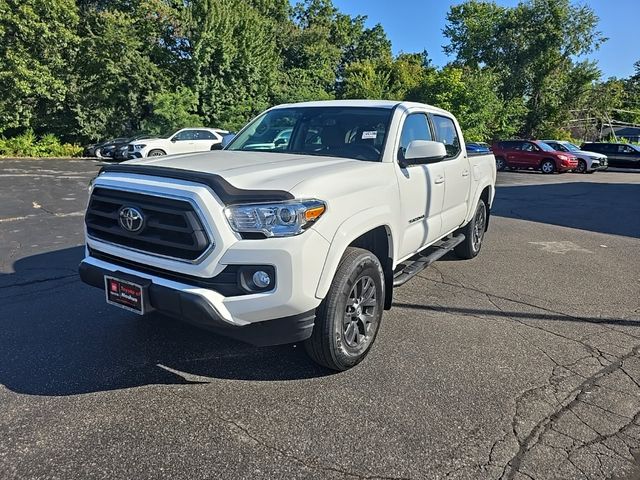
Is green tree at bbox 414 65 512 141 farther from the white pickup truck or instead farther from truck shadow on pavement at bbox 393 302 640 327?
the white pickup truck

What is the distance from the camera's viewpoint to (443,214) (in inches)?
193

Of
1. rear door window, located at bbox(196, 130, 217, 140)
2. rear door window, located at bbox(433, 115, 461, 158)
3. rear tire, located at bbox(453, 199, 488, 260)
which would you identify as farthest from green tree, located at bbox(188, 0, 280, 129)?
rear door window, located at bbox(433, 115, 461, 158)

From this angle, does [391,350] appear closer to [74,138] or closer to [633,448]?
[633,448]

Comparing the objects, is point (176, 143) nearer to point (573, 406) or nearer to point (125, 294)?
point (125, 294)

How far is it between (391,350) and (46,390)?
93.9 inches

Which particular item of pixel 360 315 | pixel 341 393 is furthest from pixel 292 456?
pixel 360 315

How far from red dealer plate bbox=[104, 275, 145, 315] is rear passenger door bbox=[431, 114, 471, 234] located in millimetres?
3131

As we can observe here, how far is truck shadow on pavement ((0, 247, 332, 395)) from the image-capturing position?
10.5 ft

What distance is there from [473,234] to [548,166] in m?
19.7

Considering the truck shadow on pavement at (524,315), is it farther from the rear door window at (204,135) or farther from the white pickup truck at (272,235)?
the rear door window at (204,135)

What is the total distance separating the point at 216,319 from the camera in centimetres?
268

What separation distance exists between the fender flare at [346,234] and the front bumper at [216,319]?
20 cm

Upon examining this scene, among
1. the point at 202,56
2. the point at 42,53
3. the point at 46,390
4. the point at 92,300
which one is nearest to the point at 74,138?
the point at 42,53

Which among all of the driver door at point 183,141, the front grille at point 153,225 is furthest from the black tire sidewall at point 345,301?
the driver door at point 183,141
